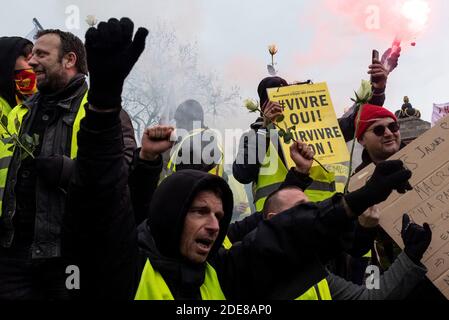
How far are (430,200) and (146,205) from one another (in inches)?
52.9

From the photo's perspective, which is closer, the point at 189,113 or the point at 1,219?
the point at 1,219

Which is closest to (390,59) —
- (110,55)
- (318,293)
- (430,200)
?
(430,200)

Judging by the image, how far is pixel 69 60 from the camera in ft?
10.7

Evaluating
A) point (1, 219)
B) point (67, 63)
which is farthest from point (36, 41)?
point (1, 219)

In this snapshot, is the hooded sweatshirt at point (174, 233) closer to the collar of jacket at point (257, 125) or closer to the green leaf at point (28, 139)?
the green leaf at point (28, 139)

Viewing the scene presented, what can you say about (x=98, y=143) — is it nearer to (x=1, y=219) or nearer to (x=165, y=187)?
(x=165, y=187)

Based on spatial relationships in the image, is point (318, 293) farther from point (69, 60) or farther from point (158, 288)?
point (69, 60)

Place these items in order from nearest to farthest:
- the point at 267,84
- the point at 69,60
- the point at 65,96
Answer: the point at 65,96 → the point at 69,60 → the point at 267,84

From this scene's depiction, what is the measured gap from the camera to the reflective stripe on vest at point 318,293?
2.67m

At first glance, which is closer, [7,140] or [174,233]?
[174,233]

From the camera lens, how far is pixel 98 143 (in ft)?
5.78

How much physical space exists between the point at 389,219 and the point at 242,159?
4.73ft

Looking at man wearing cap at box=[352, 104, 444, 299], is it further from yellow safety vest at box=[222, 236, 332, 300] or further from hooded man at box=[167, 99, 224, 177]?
yellow safety vest at box=[222, 236, 332, 300]

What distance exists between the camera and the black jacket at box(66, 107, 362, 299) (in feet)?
5.86
